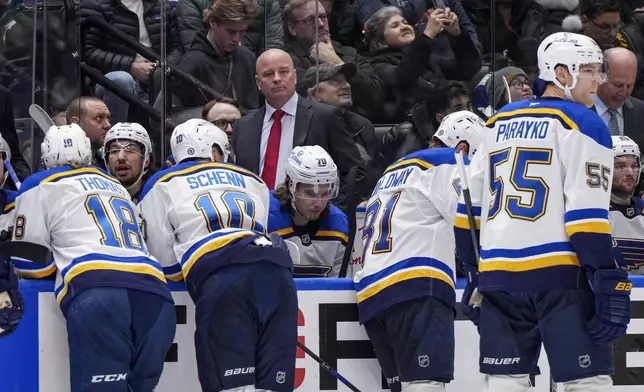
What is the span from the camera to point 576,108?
4.70 meters

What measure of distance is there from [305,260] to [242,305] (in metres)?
0.94

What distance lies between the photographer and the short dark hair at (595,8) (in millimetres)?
7281

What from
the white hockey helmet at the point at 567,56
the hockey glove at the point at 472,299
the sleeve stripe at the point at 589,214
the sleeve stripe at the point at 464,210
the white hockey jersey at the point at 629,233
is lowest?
the white hockey jersey at the point at 629,233

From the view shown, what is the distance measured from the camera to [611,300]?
4.47 metres

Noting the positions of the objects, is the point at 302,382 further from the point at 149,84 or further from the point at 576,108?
the point at 149,84

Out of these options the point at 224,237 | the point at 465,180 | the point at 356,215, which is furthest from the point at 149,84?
the point at 465,180

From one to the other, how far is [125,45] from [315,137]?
4.33ft

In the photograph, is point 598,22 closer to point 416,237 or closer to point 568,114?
point 416,237

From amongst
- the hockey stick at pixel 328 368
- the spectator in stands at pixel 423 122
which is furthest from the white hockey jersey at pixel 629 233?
the hockey stick at pixel 328 368

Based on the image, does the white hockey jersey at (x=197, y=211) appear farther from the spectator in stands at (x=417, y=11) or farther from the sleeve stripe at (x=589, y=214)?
the spectator in stands at (x=417, y=11)

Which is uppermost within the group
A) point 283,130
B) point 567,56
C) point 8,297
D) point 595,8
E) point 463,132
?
point 567,56

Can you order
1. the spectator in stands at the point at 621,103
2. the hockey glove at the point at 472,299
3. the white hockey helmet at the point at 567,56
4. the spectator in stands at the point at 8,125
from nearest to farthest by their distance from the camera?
the white hockey helmet at the point at 567,56 → the hockey glove at the point at 472,299 → the spectator in stands at the point at 8,125 → the spectator in stands at the point at 621,103

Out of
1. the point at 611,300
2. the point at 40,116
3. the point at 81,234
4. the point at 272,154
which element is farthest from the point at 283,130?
the point at 611,300

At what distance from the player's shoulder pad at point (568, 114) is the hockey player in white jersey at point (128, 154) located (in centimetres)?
185
